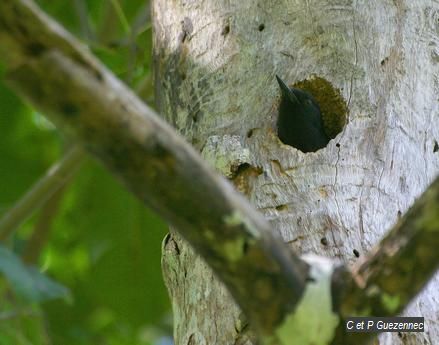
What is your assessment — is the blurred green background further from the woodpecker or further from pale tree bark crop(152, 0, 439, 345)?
pale tree bark crop(152, 0, 439, 345)

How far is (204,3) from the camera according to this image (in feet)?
11.1

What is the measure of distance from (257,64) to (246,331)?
985 millimetres

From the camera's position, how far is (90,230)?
5066 mm

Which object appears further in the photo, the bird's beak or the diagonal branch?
the bird's beak

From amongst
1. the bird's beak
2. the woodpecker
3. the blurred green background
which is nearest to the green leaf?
the blurred green background

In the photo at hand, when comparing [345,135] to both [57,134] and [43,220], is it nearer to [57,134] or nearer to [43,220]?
[43,220]

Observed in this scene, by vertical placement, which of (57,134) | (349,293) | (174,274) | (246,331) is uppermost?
(57,134)

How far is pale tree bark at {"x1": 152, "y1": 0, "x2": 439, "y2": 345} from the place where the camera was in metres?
2.73

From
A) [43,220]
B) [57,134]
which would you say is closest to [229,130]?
[43,220]

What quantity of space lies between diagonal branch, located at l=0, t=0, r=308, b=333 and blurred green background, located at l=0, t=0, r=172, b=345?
2556mm

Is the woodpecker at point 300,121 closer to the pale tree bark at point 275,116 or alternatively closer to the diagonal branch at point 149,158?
the pale tree bark at point 275,116

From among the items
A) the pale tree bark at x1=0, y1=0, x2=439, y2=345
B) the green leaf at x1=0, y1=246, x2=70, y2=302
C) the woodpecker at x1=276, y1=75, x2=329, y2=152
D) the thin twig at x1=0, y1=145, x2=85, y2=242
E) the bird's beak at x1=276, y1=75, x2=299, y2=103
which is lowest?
the pale tree bark at x1=0, y1=0, x2=439, y2=345

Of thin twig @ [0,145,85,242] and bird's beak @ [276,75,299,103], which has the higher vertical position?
thin twig @ [0,145,85,242]

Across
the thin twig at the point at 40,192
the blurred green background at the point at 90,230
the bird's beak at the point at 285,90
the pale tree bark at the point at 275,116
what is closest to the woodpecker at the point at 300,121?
the bird's beak at the point at 285,90
